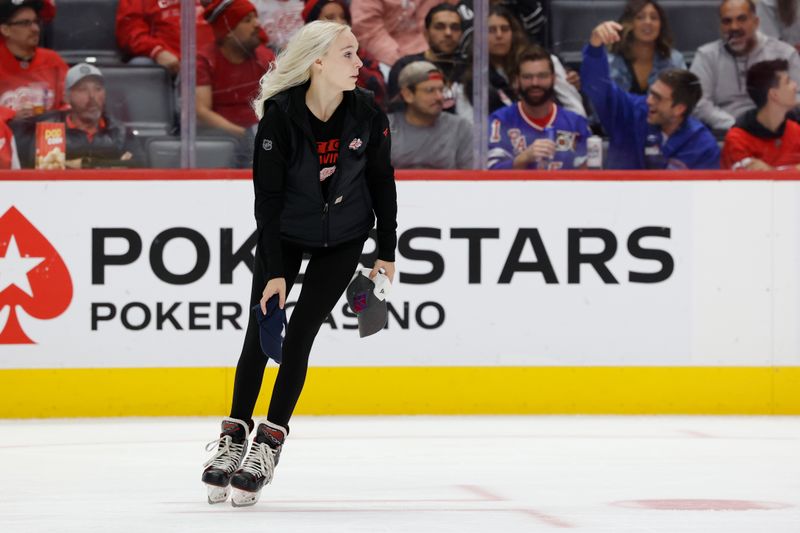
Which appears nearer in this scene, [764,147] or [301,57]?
[301,57]

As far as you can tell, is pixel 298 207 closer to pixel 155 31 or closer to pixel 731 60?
pixel 155 31

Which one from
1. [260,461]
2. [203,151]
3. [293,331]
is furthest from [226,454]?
[203,151]

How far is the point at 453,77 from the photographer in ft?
21.6

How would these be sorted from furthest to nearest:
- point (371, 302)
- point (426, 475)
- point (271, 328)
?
point (426, 475) → point (371, 302) → point (271, 328)

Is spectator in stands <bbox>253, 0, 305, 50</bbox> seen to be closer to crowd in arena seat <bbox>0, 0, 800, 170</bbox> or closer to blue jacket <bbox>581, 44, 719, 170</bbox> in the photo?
crowd in arena seat <bbox>0, 0, 800, 170</bbox>

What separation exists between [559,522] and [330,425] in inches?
99.5

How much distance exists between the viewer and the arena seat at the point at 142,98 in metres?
6.41

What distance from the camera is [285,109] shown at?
12.9ft

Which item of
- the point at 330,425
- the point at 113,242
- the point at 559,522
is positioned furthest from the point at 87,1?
the point at 559,522

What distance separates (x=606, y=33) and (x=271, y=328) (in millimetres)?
3336

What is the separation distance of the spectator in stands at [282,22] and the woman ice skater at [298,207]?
247 cm

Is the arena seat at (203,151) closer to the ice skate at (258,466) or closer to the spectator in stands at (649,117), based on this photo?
the spectator in stands at (649,117)

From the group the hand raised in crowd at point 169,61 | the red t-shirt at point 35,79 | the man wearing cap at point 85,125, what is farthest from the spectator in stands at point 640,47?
the red t-shirt at point 35,79

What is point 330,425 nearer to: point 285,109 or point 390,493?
point 390,493
